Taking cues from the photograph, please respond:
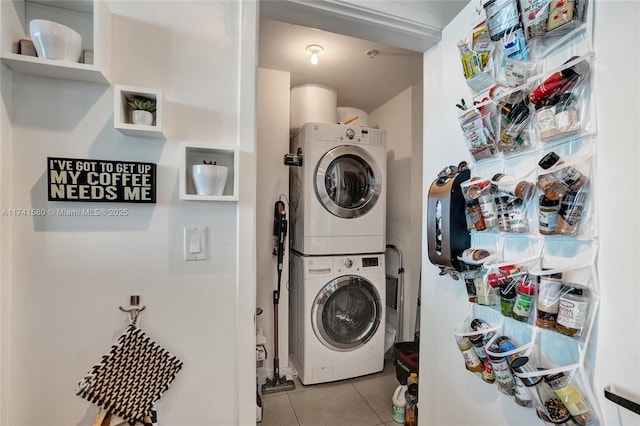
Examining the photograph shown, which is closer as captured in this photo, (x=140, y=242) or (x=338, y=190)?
(x=140, y=242)

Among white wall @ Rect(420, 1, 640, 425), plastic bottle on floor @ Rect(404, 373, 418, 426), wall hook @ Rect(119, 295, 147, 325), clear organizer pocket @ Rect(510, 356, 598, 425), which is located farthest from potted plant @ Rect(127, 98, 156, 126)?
plastic bottle on floor @ Rect(404, 373, 418, 426)

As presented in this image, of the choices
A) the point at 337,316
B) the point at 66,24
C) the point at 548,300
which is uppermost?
the point at 66,24

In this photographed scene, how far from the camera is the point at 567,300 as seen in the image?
2.43 ft

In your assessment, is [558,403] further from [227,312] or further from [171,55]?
[171,55]

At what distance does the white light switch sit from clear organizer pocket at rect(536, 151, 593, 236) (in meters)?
1.11

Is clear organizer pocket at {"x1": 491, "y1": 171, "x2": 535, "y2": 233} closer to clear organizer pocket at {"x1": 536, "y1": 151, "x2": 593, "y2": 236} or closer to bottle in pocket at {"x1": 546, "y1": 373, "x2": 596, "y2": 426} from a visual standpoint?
clear organizer pocket at {"x1": 536, "y1": 151, "x2": 593, "y2": 236}

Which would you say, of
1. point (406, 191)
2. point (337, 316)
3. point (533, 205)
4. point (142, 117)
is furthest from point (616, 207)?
point (406, 191)

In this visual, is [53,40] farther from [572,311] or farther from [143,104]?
[572,311]

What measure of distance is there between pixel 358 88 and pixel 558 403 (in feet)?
8.70

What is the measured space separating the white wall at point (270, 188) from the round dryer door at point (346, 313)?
1.09 feet

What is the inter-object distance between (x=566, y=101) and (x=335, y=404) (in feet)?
7.08

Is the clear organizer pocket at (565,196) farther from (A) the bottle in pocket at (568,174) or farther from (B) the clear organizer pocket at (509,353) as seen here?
(B) the clear organizer pocket at (509,353)

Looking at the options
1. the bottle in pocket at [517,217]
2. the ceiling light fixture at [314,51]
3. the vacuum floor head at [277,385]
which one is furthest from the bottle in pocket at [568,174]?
the vacuum floor head at [277,385]

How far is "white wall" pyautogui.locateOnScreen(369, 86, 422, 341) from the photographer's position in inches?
103
